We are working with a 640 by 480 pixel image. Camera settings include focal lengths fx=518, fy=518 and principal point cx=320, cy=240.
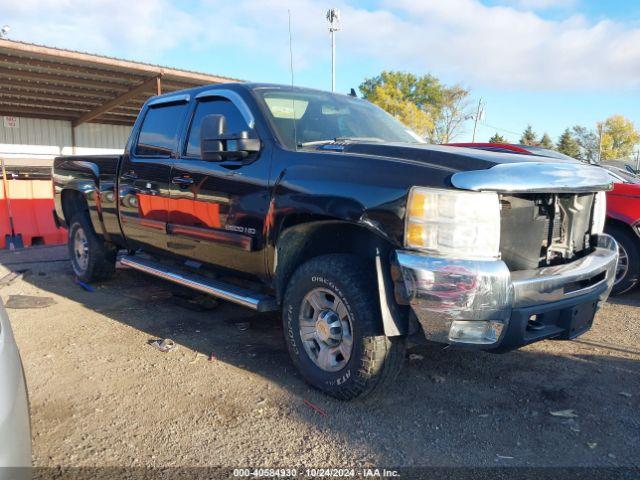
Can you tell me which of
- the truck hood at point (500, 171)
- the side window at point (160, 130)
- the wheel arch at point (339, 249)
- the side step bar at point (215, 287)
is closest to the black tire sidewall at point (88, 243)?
the side step bar at point (215, 287)

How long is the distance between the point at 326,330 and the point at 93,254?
149 inches

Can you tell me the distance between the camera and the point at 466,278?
2518mm

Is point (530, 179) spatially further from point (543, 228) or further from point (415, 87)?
point (415, 87)

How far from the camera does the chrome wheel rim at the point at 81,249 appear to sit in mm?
6034

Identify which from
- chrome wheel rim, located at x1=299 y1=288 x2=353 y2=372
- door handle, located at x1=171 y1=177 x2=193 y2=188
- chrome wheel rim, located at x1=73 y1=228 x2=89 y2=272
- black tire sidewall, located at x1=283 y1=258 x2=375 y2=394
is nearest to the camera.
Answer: black tire sidewall, located at x1=283 y1=258 x2=375 y2=394

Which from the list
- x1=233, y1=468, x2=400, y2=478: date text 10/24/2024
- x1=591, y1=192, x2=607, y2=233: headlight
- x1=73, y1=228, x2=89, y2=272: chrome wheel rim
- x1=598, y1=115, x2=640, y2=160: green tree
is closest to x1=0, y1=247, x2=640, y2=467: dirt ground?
x1=233, y1=468, x2=400, y2=478: date text 10/24/2024

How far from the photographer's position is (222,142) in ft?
11.7

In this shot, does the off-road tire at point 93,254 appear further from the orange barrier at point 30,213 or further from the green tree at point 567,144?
the green tree at point 567,144

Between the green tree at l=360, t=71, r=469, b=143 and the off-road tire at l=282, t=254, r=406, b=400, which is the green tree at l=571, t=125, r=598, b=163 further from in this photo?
the off-road tire at l=282, t=254, r=406, b=400

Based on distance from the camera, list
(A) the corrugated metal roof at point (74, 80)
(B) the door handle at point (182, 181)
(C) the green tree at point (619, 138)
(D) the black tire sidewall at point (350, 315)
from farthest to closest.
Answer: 1. (C) the green tree at point (619, 138)
2. (A) the corrugated metal roof at point (74, 80)
3. (B) the door handle at point (182, 181)
4. (D) the black tire sidewall at point (350, 315)

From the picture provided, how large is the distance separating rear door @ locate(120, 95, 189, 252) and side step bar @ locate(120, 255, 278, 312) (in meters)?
0.17

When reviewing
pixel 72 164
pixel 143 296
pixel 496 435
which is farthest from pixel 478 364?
pixel 72 164

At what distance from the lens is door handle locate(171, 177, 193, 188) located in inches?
161

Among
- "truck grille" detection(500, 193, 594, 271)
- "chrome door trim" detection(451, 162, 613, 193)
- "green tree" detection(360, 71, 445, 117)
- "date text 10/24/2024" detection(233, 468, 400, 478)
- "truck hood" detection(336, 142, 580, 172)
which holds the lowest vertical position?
"date text 10/24/2024" detection(233, 468, 400, 478)
